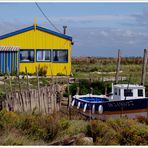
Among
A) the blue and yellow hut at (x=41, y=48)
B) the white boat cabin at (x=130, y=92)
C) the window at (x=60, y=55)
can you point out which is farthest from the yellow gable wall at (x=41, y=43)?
the white boat cabin at (x=130, y=92)

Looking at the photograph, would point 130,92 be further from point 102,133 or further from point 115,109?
point 102,133

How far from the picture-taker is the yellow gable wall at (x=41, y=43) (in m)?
36.2

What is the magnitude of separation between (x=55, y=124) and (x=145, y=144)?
116 inches

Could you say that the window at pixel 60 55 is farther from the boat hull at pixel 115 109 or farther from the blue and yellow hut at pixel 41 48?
the boat hull at pixel 115 109

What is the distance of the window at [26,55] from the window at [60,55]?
172cm

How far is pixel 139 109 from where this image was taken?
904 inches

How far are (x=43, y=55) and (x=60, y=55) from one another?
1279mm

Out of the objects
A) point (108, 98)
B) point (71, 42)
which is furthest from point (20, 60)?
point (108, 98)

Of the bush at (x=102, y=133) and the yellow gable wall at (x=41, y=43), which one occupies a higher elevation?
the yellow gable wall at (x=41, y=43)

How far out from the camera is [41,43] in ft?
119

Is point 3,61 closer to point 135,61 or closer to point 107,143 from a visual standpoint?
point 107,143

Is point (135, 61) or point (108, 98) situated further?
point (135, 61)

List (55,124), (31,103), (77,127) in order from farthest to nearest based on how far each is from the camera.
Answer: (31,103) < (77,127) < (55,124)

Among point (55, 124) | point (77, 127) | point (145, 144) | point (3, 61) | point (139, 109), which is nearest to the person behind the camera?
point (145, 144)
